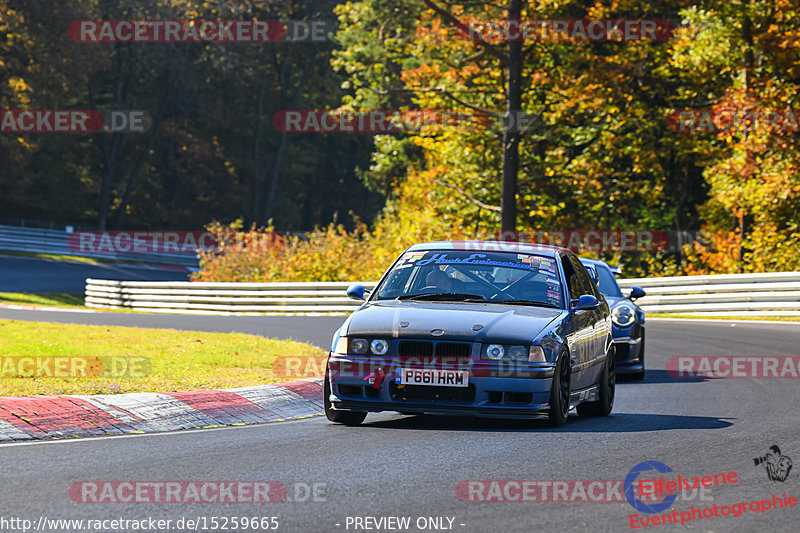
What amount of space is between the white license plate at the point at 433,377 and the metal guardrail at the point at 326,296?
59.8 feet

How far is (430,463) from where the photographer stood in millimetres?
8281

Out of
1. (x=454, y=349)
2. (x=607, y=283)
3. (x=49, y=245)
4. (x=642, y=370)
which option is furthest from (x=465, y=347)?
(x=49, y=245)

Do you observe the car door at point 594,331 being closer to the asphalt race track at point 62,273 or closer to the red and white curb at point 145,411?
the red and white curb at point 145,411

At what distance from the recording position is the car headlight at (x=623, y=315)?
51.0ft

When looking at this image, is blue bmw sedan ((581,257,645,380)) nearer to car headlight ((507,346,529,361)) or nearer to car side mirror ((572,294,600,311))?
car side mirror ((572,294,600,311))

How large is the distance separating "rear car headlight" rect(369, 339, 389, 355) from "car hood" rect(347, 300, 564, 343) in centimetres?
6

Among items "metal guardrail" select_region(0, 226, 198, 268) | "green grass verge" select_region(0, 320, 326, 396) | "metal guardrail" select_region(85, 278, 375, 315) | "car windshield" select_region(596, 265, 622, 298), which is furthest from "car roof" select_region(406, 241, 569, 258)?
"metal guardrail" select_region(0, 226, 198, 268)

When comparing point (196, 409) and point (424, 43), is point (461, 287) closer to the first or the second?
point (196, 409)

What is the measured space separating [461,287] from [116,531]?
529 cm

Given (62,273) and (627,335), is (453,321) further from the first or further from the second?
(62,273)

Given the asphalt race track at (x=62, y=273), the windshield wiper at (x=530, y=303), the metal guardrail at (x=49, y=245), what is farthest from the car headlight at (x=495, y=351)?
the metal guardrail at (x=49, y=245)

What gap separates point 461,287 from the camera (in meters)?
10.9

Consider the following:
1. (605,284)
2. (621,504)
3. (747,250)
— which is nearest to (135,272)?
(747,250)

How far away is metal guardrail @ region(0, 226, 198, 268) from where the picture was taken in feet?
196
